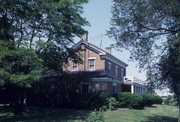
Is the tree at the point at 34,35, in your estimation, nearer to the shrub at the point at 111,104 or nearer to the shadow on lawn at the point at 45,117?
the shadow on lawn at the point at 45,117

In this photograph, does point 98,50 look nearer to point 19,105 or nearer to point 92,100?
point 92,100

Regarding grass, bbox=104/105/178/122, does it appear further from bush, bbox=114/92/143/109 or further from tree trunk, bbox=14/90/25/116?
tree trunk, bbox=14/90/25/116

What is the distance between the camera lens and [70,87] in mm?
35625

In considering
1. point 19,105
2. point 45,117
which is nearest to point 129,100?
point 45,117

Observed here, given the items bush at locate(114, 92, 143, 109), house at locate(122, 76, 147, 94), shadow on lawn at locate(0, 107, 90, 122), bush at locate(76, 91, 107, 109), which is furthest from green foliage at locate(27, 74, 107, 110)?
house at locate(122, 76, 147, 94)

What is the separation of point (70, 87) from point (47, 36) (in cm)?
1014

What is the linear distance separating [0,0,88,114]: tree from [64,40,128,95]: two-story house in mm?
6543

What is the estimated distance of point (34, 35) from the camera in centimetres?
2762

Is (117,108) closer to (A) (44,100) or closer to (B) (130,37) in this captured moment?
(A) (44,100)

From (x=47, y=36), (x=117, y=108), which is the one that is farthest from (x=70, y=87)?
(x=47, y=36)

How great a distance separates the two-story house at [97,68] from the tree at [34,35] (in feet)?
21.5

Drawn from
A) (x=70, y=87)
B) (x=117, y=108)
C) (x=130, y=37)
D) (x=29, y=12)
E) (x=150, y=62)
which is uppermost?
(x=29, y=12)

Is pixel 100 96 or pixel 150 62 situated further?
pixel 100 96

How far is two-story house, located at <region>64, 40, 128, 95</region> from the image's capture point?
36000mm
